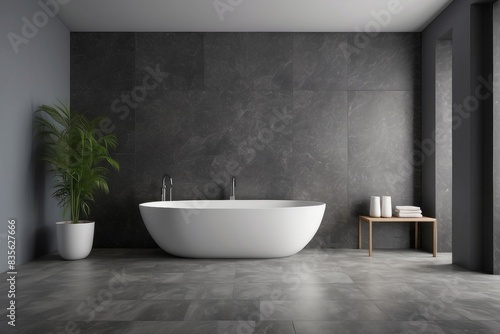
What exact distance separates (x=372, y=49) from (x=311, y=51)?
757mm

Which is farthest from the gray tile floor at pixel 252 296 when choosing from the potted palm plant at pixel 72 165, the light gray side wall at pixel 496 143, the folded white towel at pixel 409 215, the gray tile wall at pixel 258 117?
the gray tile wall at pixel 258 117

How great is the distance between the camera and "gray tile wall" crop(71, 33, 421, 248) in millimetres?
5348

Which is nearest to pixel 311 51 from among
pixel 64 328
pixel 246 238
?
pixel 246 238

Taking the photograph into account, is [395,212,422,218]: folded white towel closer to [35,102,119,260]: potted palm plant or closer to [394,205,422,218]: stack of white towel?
[394,205,422,218]: stack of white towel

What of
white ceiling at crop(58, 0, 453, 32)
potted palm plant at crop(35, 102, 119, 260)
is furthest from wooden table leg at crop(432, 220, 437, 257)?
potted palm plant at crop(35, 102, 119, 260)

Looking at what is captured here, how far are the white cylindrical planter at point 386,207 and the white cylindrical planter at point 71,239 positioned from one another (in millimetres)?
3271

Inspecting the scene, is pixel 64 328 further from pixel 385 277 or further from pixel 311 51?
pixel 311 51

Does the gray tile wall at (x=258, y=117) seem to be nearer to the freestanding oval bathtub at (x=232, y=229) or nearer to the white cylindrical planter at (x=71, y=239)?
the white cylindrical planter at (x=71, y=239)

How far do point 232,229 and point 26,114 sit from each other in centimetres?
232

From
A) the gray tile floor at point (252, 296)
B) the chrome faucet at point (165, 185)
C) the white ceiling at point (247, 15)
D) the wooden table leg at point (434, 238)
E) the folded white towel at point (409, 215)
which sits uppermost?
the white ceiling at point (247, 15)

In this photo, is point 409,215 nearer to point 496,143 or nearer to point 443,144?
point 443,144

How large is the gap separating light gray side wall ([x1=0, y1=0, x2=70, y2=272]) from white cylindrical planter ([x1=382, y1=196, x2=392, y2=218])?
3.77 m

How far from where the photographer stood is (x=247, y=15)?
16.0 ft

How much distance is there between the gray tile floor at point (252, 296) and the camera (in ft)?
8.03
